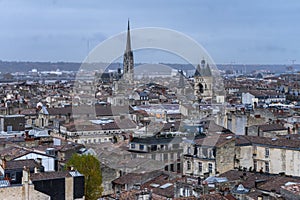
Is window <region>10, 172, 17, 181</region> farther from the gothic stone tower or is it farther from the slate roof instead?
the gothic stone tower

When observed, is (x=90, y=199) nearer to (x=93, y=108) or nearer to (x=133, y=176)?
(x=133, y=176)

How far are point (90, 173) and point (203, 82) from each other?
60.0 metres

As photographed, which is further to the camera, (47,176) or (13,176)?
(13,176)

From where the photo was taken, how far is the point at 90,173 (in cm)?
3019

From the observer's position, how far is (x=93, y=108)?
64188 millimetres

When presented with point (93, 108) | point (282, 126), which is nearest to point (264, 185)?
point (282, 126)

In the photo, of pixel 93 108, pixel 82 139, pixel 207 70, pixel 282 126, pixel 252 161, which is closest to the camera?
pixel 252 161

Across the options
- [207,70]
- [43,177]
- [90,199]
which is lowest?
[90,199]

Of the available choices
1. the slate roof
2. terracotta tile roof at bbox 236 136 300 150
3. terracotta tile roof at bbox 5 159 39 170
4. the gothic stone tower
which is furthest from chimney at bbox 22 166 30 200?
the gothic stone tower

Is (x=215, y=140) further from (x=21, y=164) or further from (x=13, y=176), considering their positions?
(x=13, y=176)

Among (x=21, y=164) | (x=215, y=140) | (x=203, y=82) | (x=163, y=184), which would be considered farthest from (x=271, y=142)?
Result: (x=203, y=82)

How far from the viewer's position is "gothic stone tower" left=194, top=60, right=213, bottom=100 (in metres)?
87.3

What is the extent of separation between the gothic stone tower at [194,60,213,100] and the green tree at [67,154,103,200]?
56.3m

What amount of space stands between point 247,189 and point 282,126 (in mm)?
19455
